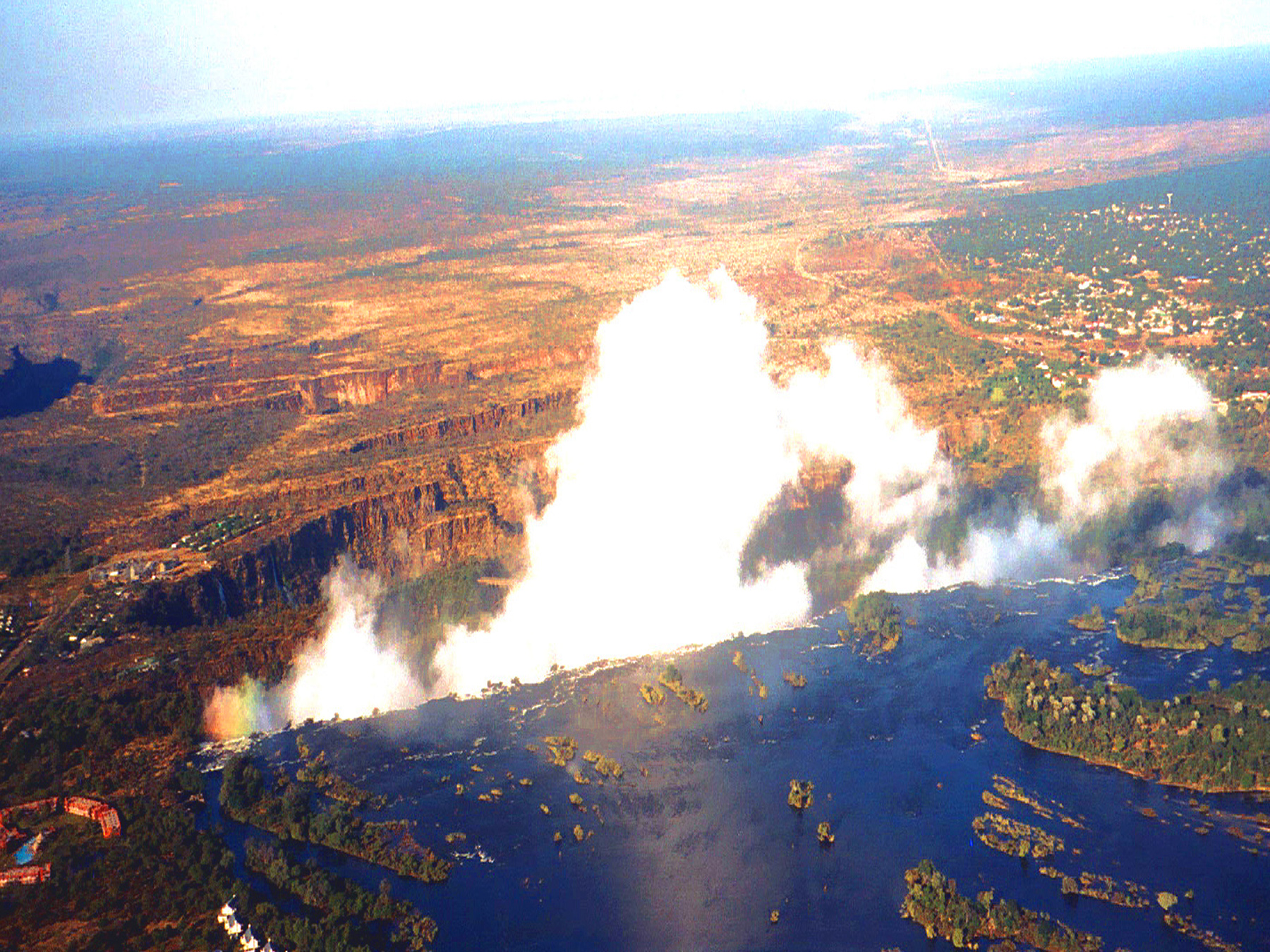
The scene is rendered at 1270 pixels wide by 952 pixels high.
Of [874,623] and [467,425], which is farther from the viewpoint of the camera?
[467,425]

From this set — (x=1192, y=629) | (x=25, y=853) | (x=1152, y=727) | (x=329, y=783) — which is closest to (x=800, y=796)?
(x=1152, y=727)

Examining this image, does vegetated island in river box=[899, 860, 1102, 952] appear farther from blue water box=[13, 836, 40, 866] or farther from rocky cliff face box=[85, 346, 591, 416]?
rocky cliff face box=[85, 346, 591, 416]

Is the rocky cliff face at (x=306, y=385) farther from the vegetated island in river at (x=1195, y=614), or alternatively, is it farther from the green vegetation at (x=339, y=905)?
the green vegetation at (x=339, y=905)

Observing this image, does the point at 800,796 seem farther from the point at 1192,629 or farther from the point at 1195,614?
the point at 1195,614

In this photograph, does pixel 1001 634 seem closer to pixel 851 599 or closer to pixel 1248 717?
pixel 851 599

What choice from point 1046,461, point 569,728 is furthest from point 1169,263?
point 569,728
